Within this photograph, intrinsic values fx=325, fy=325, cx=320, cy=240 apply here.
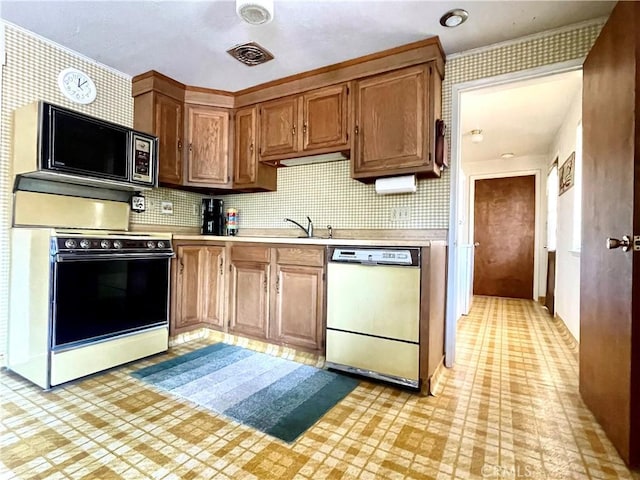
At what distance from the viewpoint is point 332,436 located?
148 centimetres

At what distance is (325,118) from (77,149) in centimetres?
173

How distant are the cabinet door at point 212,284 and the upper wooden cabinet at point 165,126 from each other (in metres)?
0.72

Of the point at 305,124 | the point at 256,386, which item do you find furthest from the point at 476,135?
the point at 256,386

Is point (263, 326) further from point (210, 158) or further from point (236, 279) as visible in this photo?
point (210, 158)

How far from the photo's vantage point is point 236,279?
270 centimetres

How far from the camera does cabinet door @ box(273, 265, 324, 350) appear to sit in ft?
7.49

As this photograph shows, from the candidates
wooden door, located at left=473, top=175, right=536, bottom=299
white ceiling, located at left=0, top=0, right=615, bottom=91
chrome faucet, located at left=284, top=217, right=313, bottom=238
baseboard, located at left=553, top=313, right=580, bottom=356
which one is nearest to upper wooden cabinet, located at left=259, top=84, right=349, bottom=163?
white ceiling, located at left=0, top=0, right=615, bottom=91

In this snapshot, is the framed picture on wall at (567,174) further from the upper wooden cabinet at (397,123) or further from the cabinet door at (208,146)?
the cabinet door at (208,146)

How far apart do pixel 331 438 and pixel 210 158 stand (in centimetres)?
252

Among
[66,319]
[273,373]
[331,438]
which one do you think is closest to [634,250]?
[331,438]

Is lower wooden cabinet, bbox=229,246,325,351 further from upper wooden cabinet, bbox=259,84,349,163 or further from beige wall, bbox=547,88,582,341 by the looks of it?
beige wall, bbox=547,88,582,341

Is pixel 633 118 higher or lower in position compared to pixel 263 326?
higher

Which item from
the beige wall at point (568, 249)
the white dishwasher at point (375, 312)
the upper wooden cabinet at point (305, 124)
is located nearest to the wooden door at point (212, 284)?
the upper wooden cabinet at point (305, 124)

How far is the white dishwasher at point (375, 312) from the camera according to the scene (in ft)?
6.25
